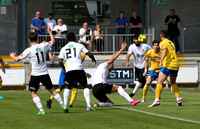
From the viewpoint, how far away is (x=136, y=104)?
579 inches

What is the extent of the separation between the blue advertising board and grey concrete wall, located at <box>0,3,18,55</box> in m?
7.09

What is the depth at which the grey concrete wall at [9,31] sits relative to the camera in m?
29.5

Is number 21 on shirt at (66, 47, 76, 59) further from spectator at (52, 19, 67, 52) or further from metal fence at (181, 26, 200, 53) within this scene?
metal fence at (181, 26, 200, 53)

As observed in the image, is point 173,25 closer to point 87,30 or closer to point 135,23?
point 135,23

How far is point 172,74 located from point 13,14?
16.6 m

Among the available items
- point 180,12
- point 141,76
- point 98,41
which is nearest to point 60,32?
point 98,41

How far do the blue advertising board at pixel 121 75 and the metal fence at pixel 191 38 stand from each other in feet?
16.6

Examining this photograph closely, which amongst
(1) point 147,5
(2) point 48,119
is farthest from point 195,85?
(2) point 48,119

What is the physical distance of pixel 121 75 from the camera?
82.0 ft

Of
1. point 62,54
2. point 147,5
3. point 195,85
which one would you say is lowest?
point 195,85

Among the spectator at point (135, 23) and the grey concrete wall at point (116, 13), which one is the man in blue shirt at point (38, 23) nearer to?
the spectator at point (135, 23)

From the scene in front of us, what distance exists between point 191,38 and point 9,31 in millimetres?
9796

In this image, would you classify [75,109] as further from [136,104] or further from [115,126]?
[115,126]

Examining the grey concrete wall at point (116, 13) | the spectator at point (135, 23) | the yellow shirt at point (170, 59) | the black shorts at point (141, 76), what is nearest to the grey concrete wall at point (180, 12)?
the grey concrete wall at point (116, 13)
